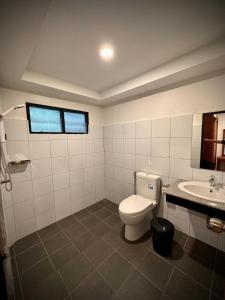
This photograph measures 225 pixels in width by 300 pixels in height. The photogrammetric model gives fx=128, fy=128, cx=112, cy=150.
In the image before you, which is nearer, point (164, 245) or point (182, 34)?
point (182, 34)

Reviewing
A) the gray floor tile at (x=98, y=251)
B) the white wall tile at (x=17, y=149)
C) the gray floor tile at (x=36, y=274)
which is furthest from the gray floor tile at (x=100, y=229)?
the white wall tile at (x=17, y=149)

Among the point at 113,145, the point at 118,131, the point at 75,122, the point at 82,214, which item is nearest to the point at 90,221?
the point at 82,214

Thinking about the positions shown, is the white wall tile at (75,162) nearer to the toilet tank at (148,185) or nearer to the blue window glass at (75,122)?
the blue window glass at (75,122)

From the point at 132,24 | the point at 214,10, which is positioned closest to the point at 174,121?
the point at 214,10

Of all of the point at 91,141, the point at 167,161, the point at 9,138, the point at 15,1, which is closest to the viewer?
the point at 15,1

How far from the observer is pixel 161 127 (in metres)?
1.85

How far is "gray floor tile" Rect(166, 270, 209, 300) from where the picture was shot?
1.09 metres

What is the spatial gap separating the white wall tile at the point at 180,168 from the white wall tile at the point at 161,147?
137mm

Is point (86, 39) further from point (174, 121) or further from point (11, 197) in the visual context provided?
point (11, 197)

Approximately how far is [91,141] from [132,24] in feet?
5.97

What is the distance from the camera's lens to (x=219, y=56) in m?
1.14

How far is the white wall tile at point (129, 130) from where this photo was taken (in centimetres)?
218

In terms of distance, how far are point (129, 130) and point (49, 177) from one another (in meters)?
1.51

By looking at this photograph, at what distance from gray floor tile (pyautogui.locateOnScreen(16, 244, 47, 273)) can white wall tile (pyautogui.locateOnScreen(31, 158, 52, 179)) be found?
2.95ft
